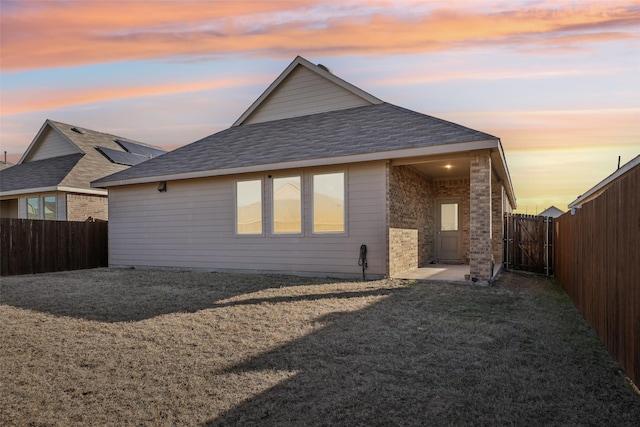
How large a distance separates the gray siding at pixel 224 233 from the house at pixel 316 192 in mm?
32

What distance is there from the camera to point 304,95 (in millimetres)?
14031

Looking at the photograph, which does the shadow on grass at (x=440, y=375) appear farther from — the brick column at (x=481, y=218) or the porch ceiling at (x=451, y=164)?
the porch ceiling at (x=451, y=164)

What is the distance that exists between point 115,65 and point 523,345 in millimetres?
10417

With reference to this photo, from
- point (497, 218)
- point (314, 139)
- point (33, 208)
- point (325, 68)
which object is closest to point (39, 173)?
point (33, 208)

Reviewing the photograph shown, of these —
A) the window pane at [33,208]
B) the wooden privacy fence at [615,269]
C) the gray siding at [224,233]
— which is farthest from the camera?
the window pane at [33,208]

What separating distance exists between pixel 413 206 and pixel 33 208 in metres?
16.8

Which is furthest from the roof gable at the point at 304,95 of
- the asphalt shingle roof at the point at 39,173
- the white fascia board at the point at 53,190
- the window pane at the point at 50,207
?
the window pane at the point at 50,207

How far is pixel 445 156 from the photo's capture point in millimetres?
9688

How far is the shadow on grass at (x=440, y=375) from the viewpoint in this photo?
311 cm

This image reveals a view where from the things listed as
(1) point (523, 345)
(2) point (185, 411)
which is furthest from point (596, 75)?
(2) point (185, 411)

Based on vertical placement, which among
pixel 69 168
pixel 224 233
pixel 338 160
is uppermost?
pixel 69 168

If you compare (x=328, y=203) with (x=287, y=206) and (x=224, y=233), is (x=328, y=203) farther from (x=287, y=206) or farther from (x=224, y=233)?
(x=224, y=233)

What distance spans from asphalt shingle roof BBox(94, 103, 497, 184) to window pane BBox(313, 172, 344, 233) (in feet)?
2.18

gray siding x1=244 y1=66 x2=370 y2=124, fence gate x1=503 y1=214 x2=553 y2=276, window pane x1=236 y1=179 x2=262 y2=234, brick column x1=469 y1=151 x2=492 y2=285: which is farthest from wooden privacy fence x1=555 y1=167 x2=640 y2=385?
gray siding x1=244 y1=66 x2=370 y2=124
